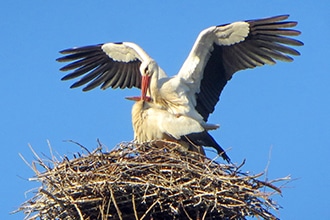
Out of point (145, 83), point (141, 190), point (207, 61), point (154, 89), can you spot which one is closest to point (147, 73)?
point (145, 83)

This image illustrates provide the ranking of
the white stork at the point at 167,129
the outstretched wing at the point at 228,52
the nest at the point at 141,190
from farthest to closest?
the outstretched wing at the point at 228,52
the white stork at the point at 167,129
the nest at the point at 141,190

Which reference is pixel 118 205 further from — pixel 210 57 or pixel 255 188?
pixel 210 57

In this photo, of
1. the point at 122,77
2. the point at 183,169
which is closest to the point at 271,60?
the point at 122,77

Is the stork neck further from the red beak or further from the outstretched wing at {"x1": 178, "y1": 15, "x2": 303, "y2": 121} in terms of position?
the outstretched wing at {"x1": 178, "y1": 15, "x2": 303, "y2": 121}

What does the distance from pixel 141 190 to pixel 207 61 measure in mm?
2642

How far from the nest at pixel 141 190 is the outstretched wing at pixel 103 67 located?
2.61m

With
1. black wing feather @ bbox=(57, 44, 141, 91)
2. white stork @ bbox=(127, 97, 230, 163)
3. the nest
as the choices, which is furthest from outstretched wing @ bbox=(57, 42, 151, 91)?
the nest

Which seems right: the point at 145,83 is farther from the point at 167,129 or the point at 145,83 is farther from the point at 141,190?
the point at 141,190

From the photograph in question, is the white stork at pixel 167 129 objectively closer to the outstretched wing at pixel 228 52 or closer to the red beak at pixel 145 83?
the red beak at pixel 145 83

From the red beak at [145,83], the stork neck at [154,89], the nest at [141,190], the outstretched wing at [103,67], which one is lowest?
the nest at [141,190]

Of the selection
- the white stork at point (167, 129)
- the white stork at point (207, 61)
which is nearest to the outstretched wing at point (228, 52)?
the white stork at point (207, 61)

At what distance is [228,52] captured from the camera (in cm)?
1079

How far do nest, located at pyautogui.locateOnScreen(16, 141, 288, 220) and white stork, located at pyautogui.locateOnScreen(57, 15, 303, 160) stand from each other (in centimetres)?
151

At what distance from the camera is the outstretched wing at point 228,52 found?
34.5 feet
